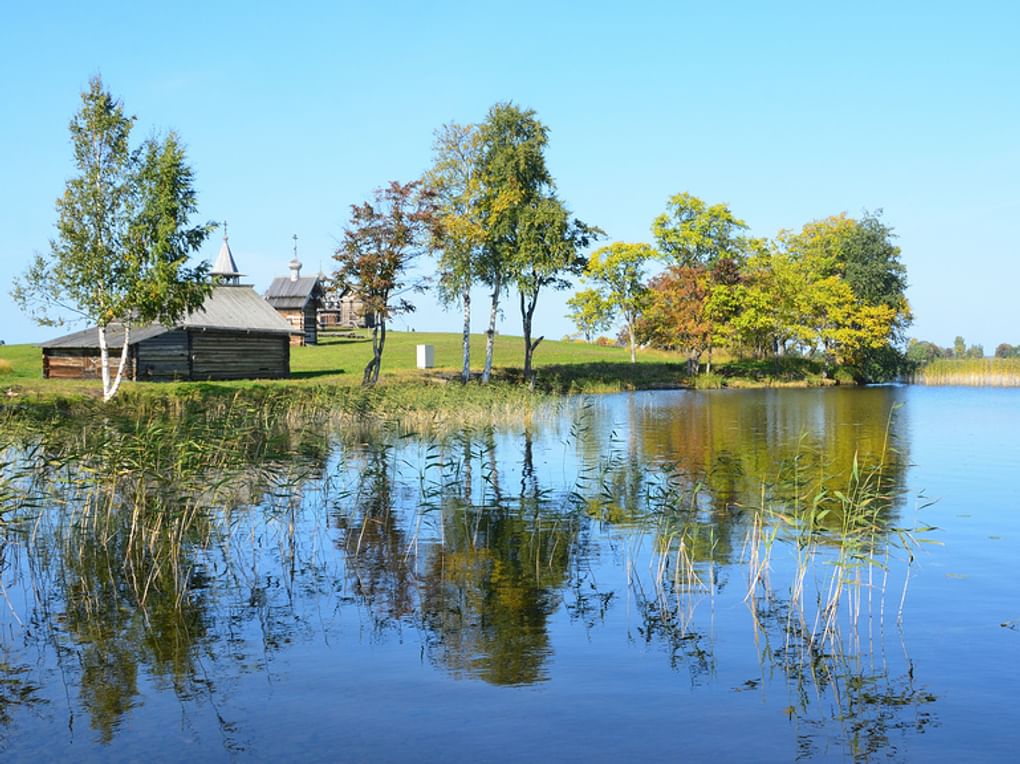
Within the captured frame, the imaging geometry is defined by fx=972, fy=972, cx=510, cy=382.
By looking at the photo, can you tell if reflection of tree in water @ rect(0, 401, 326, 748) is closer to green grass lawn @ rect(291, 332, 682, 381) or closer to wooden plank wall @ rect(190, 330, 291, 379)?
wooden plank wall @ rect(190, 330, 291, 379)

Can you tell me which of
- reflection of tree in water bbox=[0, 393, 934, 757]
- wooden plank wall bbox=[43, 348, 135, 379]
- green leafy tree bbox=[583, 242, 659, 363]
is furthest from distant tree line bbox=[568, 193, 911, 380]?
reflection of tree in water bbox=[0, 393, 934, 757]

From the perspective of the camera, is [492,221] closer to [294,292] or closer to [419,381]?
[419,381]

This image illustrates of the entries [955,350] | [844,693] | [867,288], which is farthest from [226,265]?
[955,350]

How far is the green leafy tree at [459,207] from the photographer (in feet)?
168

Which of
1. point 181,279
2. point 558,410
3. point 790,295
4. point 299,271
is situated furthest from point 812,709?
point 299,271

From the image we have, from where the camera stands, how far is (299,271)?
300ft

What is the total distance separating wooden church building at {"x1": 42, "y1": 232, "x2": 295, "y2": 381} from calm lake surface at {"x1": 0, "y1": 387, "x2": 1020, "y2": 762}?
33813 mm

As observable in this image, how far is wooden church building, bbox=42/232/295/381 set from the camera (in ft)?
163

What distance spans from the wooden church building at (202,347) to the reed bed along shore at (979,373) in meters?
50.0

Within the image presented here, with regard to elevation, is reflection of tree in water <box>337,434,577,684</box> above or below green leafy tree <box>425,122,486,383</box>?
below

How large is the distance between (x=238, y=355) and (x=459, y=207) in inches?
597

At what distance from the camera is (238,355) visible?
55.1m

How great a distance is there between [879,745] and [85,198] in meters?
35.4

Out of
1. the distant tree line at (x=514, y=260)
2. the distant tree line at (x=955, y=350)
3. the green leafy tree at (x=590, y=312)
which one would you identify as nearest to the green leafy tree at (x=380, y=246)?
the distant tree line at (x=514, y=260)
